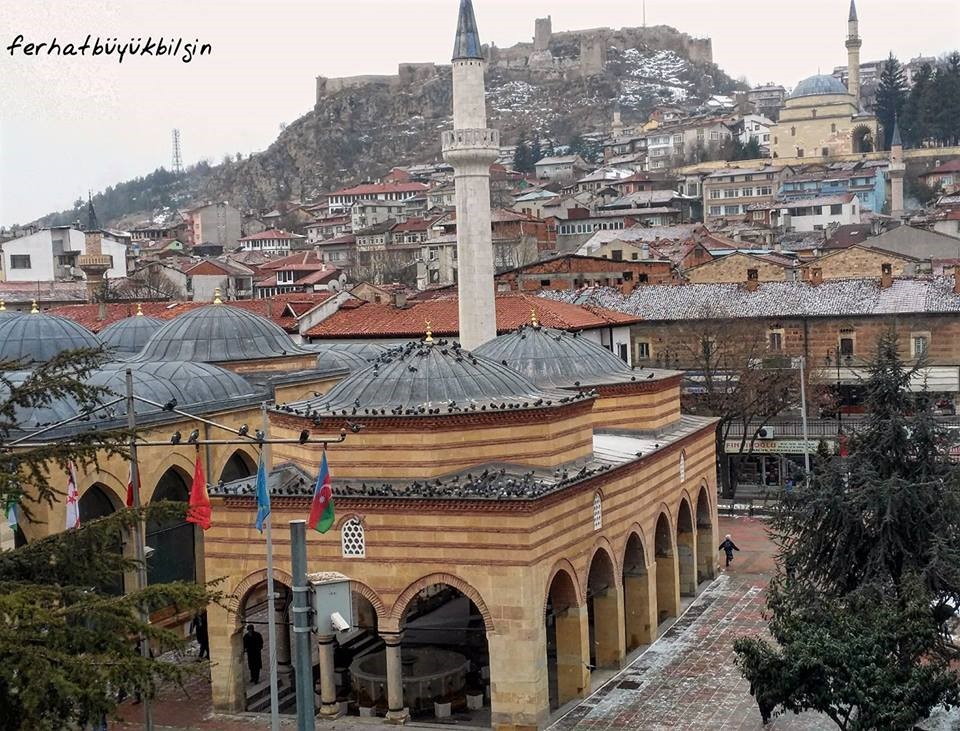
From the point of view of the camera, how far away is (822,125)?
112375 mm

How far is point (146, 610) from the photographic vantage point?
46.4 ft

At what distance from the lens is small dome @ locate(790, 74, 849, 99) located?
11375cm

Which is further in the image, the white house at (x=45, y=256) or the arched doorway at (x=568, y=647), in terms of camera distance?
the white house at (x=45, y=256)

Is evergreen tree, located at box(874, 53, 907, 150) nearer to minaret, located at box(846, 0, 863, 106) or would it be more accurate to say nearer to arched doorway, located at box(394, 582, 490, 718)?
minaret, located at box(846, 0, 863, 106)

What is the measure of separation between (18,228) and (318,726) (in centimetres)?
10203

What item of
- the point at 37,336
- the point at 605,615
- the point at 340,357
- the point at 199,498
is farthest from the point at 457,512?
the point at 340,357

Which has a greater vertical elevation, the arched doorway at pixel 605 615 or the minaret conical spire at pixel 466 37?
the minaret conical spire at pixel 466 37

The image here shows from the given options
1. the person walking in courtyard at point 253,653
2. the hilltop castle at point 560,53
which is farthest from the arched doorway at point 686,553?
the hilltop castle at point 560,53

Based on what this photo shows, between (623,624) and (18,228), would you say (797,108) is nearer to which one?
(18,228)

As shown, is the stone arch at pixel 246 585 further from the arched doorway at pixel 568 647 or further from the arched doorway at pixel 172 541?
the arched doorway at pixel 172 541

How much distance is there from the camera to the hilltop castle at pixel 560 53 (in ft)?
532

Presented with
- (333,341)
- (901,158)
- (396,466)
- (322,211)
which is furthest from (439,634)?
(322,211)

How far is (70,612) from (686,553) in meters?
19.1

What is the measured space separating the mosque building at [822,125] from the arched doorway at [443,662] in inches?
3588
